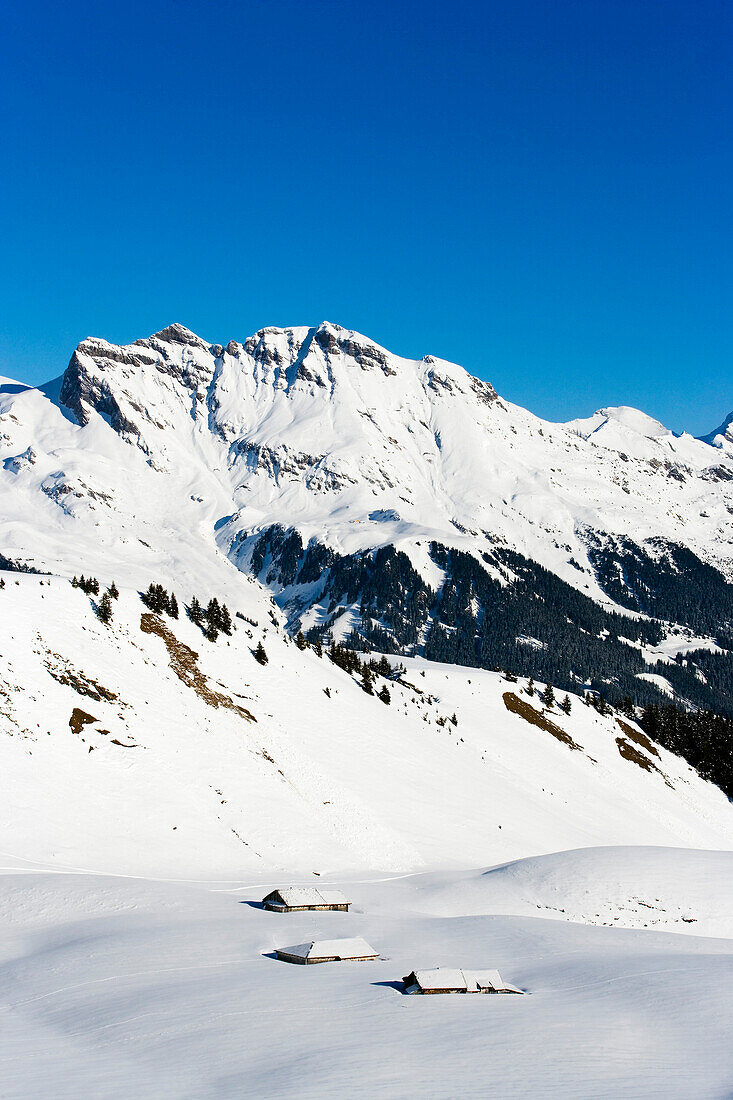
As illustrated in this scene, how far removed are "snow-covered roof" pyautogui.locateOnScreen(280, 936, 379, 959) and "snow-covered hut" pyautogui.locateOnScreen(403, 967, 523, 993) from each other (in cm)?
336

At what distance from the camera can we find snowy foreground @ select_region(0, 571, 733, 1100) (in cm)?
1261

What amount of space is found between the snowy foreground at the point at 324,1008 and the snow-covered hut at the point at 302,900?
28.7 inches

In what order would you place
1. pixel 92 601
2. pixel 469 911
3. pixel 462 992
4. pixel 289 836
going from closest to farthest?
pixel 462 992 → pixel 469 911 → pixel 289 836 → pixel 92 601

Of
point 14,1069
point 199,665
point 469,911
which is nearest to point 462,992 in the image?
point 14,1069

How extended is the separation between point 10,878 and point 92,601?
3051 cm

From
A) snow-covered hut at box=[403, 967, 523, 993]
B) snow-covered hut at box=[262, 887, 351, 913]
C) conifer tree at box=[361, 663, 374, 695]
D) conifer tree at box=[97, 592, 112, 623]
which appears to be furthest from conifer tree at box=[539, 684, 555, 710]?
snow-covered hut at box=[403, 967, 523, 993]

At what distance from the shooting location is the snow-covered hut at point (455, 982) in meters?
16.9

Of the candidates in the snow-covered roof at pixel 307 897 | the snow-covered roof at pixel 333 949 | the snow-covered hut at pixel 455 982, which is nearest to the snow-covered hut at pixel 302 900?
the snow-covered roof at pixel 307 897

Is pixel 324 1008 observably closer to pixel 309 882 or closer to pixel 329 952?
pixel 329 952

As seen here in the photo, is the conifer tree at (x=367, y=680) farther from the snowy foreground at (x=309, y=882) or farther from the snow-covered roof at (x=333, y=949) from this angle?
the snow-covered roof at (x=333, y=949)

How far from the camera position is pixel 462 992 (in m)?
17.2

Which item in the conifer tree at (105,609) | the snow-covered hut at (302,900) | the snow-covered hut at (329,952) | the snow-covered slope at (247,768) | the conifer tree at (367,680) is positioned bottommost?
the snow-covered hut at (329,952)

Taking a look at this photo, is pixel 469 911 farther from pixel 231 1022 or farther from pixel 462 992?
pixel 231 1022

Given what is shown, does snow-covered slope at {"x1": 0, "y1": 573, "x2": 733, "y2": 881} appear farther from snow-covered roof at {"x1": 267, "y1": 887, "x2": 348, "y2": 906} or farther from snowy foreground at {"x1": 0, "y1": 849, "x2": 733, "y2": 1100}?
snowy foreground at {"x1": 0, "y1": 849, "x2": 733, "y2": 1100}
